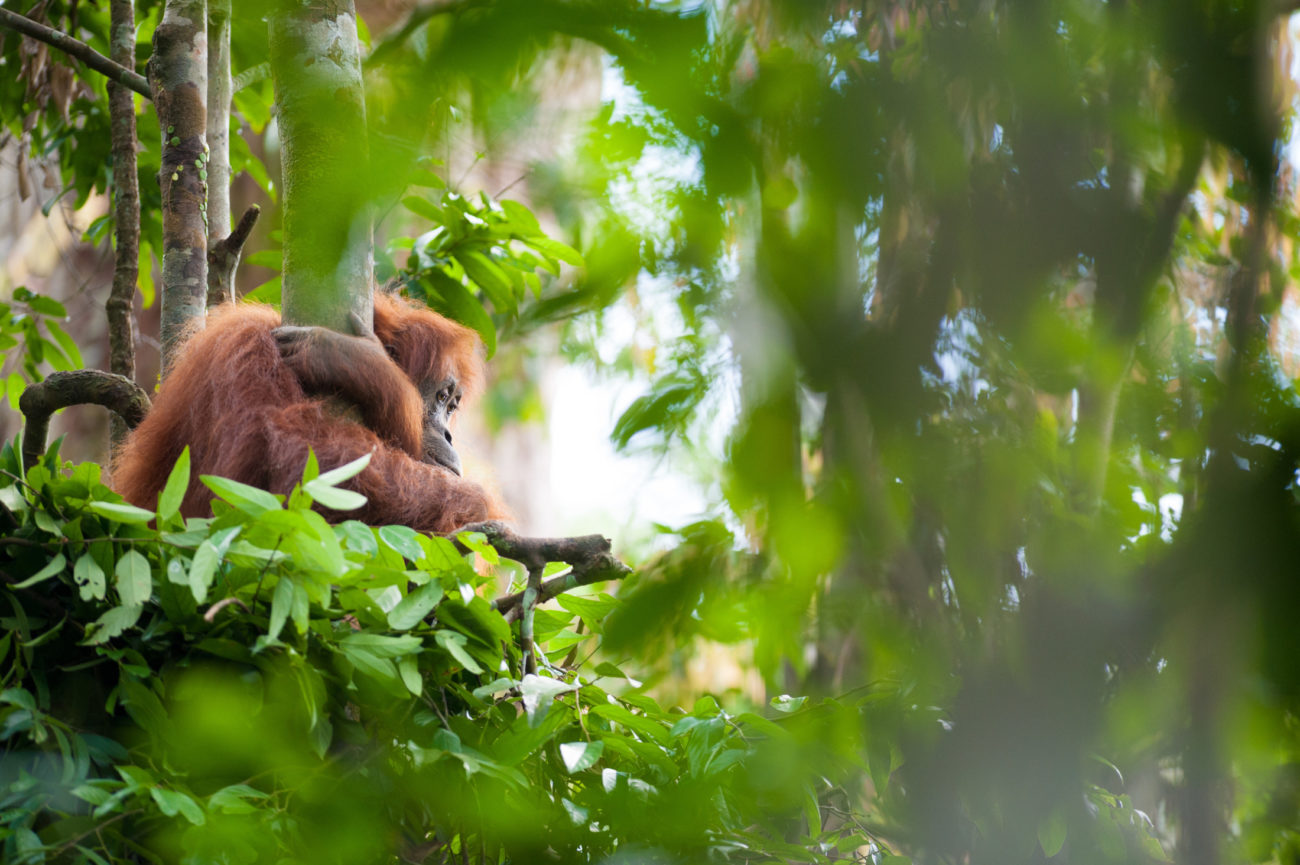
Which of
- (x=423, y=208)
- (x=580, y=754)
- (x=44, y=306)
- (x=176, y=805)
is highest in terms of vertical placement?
(x=423, y=208)

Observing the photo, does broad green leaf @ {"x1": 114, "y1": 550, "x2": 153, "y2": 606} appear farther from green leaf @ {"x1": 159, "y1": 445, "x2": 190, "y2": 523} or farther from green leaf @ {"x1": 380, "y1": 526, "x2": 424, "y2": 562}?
green leaf @ {"x1": 380, "y1": 526, "x2": 424, "y2": 562}

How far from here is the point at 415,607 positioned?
97 centimetres

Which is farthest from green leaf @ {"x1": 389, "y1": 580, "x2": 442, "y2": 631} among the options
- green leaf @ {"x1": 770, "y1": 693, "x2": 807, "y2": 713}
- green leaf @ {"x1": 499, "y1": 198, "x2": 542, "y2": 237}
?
green leaf @ {"x1": 499, "y1": 198, "x2": 542, "y2": 237}

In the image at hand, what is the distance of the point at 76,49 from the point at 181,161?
0.85ft

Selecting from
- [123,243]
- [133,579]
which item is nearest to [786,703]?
[133,579]

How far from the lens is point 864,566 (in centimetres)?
53

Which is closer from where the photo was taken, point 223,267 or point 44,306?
point 223,267

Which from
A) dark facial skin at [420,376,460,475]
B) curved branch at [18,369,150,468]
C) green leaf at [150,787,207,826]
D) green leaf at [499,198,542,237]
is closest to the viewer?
green leaf at [150,787,207,826]

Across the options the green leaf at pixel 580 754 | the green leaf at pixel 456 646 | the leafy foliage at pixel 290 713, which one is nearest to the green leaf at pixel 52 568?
the leafy foliage at pixel 290 713

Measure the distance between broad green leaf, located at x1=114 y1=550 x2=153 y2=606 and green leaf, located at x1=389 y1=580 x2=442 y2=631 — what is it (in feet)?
0.65

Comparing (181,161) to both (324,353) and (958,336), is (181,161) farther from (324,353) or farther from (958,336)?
(958,336)

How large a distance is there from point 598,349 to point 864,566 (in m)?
0.25

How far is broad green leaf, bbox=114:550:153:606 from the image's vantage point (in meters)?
0.87

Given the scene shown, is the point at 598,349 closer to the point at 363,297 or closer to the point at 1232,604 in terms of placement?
the point at 1232,604
